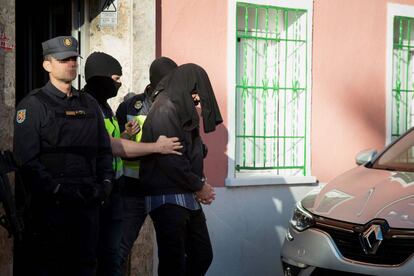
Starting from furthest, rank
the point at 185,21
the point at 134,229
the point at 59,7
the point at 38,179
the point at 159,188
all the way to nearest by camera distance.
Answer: the point at 59,7, the point at 185,21, the point at 134,229, the point at 159,188, the point at 38,179

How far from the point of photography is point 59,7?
24.5ft

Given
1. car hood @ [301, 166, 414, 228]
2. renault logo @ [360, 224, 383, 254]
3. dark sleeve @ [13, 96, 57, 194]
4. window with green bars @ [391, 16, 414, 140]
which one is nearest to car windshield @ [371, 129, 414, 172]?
car hood @ [301, 166, 414, 228]

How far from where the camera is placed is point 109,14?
6676 mm

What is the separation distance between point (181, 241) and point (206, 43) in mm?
2681

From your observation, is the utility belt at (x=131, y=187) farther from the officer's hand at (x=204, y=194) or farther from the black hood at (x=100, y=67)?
the black hood at (x=100, y=67)

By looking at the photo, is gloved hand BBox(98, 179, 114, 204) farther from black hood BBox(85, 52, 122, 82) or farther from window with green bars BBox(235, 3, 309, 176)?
window with green bars BBox(235, 3, 309, 176)

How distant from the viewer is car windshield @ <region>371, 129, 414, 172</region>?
598cm

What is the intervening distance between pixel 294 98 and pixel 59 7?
239 cm

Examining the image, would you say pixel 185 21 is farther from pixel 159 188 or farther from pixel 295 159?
pixel 159 188

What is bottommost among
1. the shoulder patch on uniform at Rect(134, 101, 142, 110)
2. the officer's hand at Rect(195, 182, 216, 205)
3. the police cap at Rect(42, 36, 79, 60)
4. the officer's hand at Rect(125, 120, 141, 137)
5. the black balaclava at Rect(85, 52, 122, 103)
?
the officer's hand at Rect(195, 182, 216, 205)

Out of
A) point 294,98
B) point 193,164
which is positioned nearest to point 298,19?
point 294,98

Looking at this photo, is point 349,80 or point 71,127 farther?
point 349,80

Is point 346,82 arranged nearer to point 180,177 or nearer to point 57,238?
point 180,177

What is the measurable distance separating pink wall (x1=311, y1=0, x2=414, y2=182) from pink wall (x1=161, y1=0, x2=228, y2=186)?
1061 millimetres
